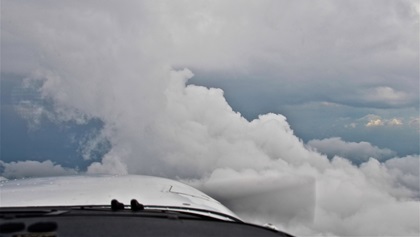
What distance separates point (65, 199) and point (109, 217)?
0.99 metres

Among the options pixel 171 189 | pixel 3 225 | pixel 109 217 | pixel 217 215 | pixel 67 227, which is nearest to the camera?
pixel 3 225

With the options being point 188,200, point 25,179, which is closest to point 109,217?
point 188,200

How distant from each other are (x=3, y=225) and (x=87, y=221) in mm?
546

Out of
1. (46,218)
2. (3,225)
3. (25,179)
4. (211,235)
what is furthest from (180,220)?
(25,179)

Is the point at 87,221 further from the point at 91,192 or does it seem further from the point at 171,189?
the point at 171,189

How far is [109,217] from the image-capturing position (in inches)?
129

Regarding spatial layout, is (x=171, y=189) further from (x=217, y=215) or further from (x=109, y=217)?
(x=109, y=217)

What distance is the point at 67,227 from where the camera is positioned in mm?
2990

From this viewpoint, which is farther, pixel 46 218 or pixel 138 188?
pixel 138 188

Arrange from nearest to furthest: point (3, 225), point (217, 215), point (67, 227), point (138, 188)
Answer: point (3, 225), point (67, 227), point (217, 215), point (138, 188)

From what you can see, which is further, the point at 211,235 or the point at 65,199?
the point at 65,199

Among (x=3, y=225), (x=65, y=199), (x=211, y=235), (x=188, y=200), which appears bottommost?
(x=3, y=225)

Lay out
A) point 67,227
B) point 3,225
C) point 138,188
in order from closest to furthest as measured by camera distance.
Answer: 1. point 3,225
2. point 67,227
3. point 138,188

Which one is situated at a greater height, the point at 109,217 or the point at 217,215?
the point at 217,215
